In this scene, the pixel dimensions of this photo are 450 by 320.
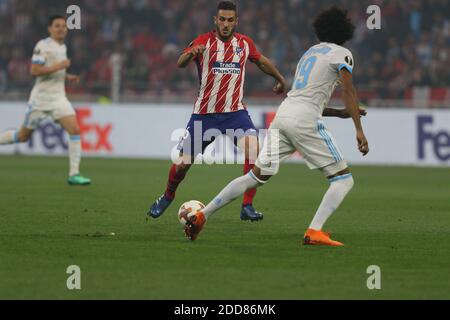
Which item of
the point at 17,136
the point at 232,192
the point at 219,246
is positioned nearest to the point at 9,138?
the point at 17,136

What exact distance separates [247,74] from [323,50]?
1630 centimetres

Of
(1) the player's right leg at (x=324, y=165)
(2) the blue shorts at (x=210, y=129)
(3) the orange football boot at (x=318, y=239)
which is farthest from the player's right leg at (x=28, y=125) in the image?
(3) the orange football boot at (x=318, y=239)

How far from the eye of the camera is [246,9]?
91.3 ft

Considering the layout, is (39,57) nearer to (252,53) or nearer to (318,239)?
(252,53)

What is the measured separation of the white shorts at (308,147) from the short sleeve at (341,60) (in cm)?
54

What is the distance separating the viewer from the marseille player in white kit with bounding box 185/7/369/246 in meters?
9.08

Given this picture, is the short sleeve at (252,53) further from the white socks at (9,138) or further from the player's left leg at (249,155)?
the white socks at (9,138)

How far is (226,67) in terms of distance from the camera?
36.4 feet

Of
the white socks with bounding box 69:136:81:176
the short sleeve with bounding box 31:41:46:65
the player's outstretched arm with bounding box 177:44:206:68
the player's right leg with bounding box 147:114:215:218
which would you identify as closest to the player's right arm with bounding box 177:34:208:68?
the player's outstretched arm with bounding box 177:44:206:68

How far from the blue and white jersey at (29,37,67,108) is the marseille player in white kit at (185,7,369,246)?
730 cm

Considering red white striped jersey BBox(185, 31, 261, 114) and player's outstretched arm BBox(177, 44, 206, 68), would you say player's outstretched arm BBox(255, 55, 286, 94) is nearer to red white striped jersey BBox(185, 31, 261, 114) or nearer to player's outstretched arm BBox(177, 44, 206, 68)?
red white striped jersey BBox(185, 31, 261, 114)

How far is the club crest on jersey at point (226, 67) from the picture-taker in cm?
1105
